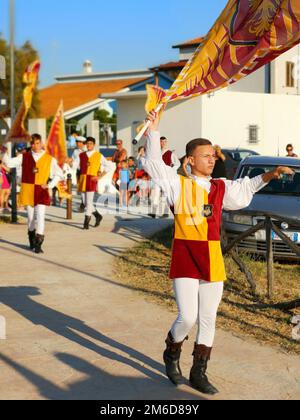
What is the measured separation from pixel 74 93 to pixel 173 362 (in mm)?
54676

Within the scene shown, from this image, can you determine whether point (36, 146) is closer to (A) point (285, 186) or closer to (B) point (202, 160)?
(A) point (285, 186)

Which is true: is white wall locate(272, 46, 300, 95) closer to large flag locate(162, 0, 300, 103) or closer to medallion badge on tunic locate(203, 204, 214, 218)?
large flag locate(162, 0, 300, 103)

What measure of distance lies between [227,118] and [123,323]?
952 inches

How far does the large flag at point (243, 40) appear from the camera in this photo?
7812mm

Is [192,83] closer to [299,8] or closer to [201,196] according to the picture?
[299,8]

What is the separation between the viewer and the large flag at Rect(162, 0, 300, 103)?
781 cm

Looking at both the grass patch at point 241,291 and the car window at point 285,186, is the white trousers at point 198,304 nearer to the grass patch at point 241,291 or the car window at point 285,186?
the grass patch at point 241,291

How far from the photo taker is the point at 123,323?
7.86m

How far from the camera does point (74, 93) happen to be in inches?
2336

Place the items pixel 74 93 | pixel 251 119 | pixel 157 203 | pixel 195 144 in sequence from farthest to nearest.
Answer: pixel 74 93, pixel 251 119, pixel 157 203, pixel 195 144

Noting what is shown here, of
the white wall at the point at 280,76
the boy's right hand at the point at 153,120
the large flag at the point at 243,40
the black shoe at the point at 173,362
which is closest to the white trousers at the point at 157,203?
the large flag at the point at 243,40

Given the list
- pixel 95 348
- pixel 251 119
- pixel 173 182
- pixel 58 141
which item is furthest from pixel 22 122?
pixel 251 119

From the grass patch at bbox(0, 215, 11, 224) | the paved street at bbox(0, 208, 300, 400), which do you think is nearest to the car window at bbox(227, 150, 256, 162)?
the grass patch at bbox(0, 215, 11, 224)

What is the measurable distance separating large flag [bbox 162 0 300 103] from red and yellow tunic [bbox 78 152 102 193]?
25.9 feet
